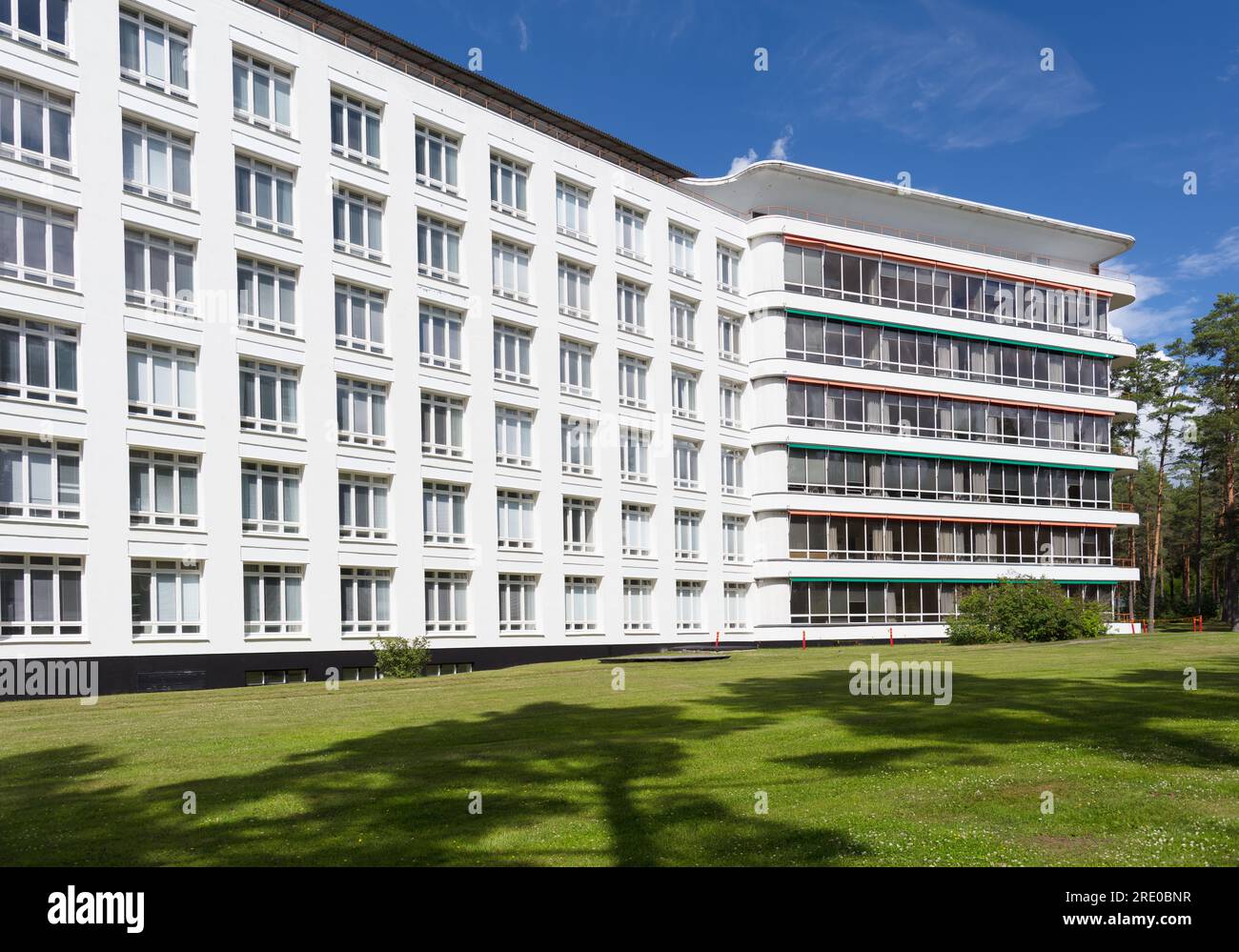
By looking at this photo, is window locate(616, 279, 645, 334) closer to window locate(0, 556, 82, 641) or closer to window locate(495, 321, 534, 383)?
window locate(495, 321, 534, 383)

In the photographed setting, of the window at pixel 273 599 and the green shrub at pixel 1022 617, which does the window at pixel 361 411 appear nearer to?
the window at pixel 273 599

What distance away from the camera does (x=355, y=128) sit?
134 feet

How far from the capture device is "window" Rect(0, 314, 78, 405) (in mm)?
30922

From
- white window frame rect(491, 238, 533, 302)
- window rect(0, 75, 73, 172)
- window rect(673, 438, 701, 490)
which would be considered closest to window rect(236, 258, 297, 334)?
window rect(0, 75, 73, 172)

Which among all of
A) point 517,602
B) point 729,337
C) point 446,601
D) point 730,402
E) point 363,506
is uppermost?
point 729,337

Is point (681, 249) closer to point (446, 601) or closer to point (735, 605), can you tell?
point (735, 605)

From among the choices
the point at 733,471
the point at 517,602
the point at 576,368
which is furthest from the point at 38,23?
the point at 733,471

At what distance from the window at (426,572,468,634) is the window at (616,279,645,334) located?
15.1m

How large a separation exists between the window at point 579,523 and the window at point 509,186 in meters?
13.0

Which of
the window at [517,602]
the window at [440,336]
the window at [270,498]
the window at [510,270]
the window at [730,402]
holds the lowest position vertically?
the window at [517,602]

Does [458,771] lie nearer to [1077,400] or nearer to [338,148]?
[338,148]

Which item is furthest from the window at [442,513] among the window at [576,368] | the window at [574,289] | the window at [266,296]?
the window at [574,289]

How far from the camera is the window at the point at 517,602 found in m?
44.7

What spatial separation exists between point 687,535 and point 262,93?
91.4ft
